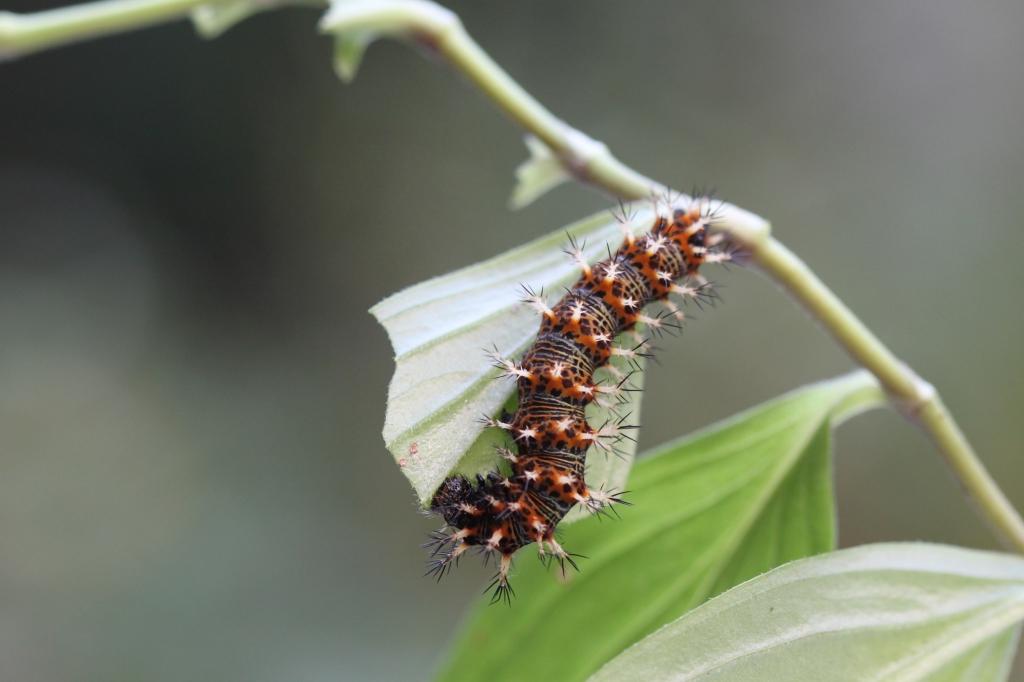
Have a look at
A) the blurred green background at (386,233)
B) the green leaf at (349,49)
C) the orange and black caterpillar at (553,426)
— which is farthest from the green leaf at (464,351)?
the blurred green background at (386,233)

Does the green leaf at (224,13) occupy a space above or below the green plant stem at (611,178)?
above

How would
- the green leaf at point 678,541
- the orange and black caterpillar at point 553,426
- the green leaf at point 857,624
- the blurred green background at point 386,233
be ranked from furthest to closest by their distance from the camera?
the blurred green background at point 386,233 < the green leaf at point 678,541 < the orange and black caterpillar at point 553,426 < the green leaf at point 857,624

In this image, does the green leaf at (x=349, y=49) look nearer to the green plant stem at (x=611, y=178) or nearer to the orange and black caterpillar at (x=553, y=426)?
the green plant stem at (x=611, y=178)

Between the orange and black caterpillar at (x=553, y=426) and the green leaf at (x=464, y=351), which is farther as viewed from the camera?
the orange and black caterpillar at (x=553, y=426)

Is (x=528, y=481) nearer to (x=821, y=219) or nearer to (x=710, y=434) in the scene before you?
(x=710, y=434)

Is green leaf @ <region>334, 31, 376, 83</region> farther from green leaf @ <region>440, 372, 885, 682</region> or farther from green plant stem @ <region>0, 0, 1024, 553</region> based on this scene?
green leaf @ <region>440, 372, 885, 682</region>

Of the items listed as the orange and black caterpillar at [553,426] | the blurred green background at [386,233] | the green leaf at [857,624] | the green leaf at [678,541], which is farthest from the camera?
the blurred green background at [386,233]

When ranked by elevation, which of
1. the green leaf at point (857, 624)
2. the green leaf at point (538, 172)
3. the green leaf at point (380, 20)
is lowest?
the green leaf at point (857, 624)
